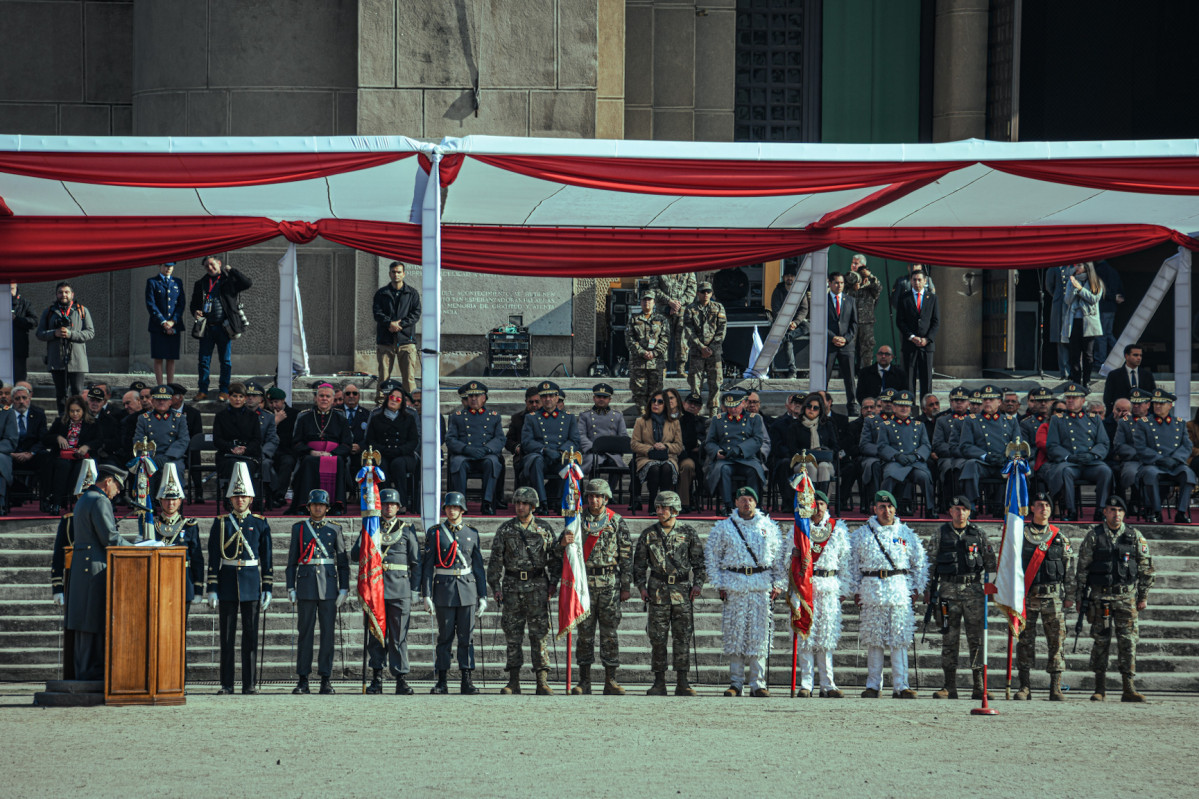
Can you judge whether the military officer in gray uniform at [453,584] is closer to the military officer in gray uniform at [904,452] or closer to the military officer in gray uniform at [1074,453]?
the military officer in gray uniform at [904,452]

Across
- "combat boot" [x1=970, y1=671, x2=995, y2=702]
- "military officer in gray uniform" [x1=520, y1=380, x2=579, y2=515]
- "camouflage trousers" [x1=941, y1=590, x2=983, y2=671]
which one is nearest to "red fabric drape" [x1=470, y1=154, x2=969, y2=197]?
"military officer in gray uniform" [x1=520, y1=380, x2=579, y2=515]

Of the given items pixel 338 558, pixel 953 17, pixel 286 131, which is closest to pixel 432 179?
pixel 338 558

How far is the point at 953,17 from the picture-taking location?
2411 centimetres

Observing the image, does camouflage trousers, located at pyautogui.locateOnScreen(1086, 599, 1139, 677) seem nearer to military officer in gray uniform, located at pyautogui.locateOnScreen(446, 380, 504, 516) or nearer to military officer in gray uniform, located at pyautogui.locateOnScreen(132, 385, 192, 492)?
military officer in gray uniform, located at pyautogui.locateOnScreen(446, 380, 504, 516)

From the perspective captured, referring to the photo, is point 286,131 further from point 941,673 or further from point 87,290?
point 941,673

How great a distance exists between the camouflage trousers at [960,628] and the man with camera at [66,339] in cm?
1055

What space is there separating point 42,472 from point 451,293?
7.01 metres

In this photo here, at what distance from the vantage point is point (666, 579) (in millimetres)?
12328

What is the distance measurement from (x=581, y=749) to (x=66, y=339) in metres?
10.8

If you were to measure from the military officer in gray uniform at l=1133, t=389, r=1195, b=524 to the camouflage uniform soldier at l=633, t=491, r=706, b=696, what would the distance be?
5.60 meters

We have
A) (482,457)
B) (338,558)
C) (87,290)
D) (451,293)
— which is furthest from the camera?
(87,290)

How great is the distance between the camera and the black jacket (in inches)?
699

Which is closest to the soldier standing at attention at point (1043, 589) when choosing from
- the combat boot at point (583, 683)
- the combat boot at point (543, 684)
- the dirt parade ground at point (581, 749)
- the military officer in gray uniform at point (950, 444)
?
the dirt parade ground at point (581, 749)

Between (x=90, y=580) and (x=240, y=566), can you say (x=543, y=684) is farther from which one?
(x=90, y=580)
